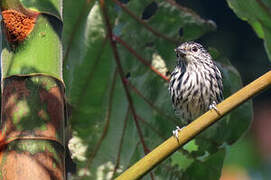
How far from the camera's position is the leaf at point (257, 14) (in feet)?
8.10

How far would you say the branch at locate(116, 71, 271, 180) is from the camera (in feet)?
5.48

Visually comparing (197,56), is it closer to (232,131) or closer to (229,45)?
(232,131)

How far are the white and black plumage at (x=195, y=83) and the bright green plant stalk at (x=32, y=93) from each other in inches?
80.1

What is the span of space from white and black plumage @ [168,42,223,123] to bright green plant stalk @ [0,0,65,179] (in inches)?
80.1

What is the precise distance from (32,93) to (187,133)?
47 cm

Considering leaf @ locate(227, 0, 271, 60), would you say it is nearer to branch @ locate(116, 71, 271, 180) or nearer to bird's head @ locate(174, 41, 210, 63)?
branch @ locate(116, 71, 271, 180)

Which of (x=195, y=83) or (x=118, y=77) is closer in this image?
(x=118, y=77)

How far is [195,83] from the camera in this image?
3.85 meters

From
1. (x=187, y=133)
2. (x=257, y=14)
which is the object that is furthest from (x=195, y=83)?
(x=187, y=133)

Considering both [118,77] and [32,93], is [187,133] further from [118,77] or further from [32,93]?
[118,77]

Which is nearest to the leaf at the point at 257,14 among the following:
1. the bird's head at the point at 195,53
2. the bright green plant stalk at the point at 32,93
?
the bright green plant stalk at the point at 32,93

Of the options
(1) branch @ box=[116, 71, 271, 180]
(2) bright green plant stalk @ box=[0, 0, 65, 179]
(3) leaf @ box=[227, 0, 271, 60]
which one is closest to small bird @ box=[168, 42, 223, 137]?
(3) leaf @ box=[227, 0, 271, 60]

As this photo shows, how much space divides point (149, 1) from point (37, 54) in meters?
1.41

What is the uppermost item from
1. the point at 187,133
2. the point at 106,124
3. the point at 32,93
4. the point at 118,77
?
the point at 32,93
